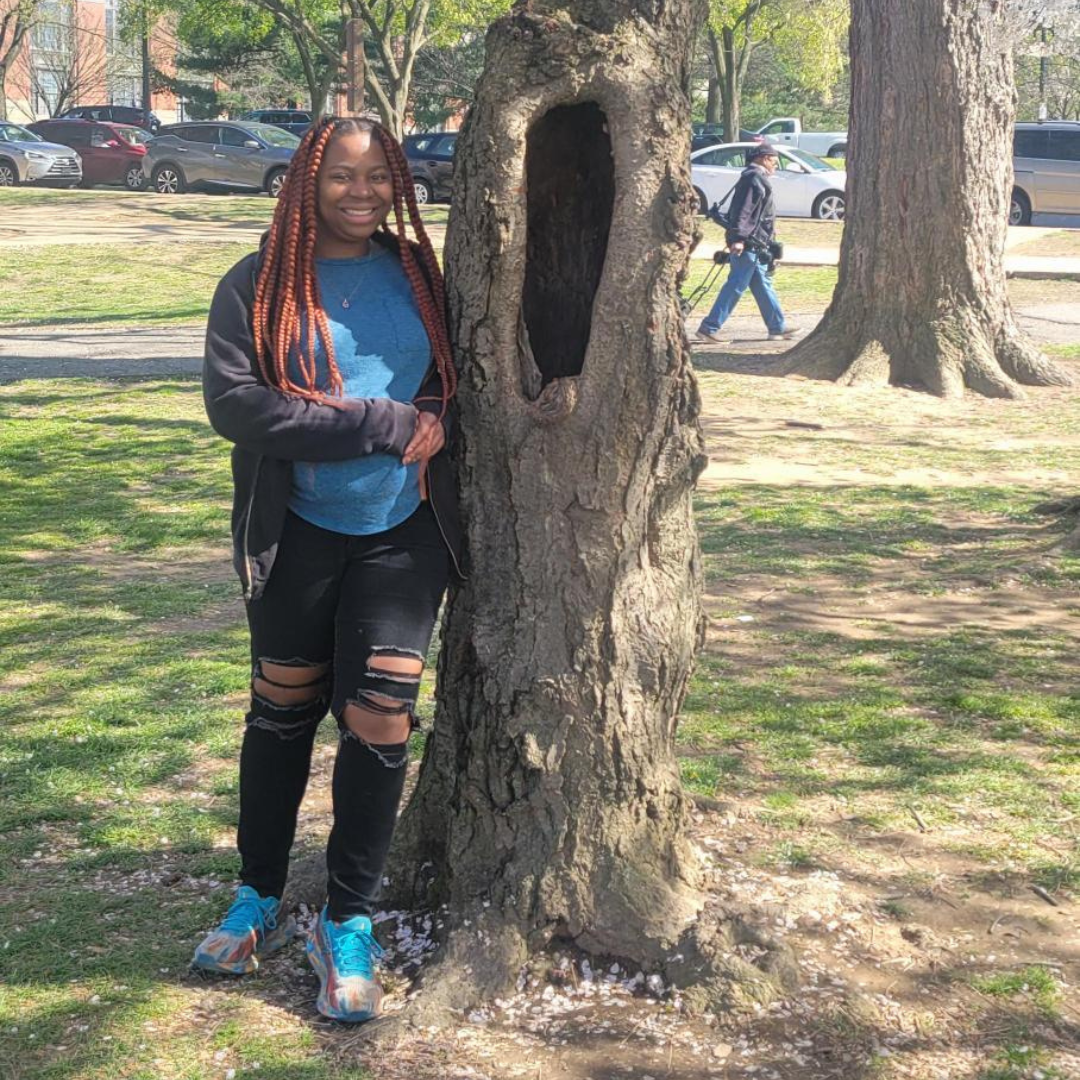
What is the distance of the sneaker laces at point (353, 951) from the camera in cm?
318

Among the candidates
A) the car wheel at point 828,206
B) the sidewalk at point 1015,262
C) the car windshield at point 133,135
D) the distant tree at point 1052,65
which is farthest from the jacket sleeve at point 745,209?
the distant tree at point 1052,65

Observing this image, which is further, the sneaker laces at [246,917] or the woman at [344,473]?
the sneaker laces at [246,917]

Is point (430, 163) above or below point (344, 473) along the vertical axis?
above

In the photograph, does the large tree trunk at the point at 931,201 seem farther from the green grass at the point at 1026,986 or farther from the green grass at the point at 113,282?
the green grass at the point at 1026,986

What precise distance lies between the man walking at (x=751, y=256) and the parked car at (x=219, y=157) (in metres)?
19.4

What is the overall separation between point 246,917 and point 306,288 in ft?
4.42

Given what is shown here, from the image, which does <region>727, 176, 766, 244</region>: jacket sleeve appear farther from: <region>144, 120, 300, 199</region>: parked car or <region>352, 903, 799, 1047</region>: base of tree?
<region>144, 120, 300, 199</region>: parked car

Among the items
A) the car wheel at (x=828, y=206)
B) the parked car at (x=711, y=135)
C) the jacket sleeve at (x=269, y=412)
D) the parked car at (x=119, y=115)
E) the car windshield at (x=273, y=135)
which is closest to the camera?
the jacket sleeve at (x=269, y=412)

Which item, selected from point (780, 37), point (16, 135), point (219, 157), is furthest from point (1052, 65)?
point (16, 135)

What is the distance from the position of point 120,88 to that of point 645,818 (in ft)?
246

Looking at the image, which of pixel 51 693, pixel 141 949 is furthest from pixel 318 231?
pixel 51 693

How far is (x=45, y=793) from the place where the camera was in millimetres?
4348

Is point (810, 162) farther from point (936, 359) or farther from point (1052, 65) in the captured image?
point (1052, 65)

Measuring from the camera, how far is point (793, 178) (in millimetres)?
28703
